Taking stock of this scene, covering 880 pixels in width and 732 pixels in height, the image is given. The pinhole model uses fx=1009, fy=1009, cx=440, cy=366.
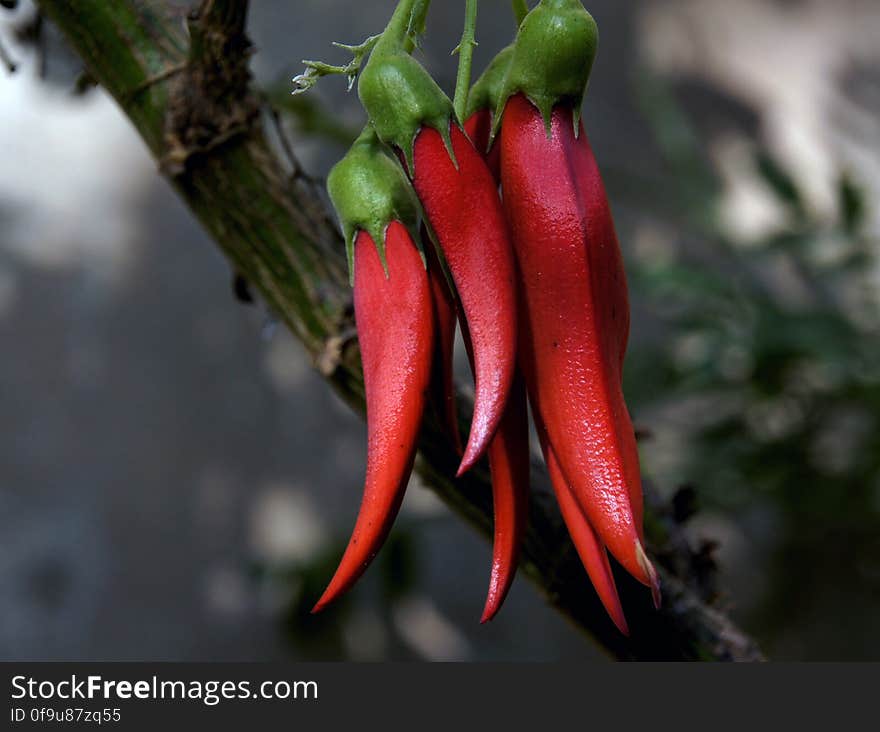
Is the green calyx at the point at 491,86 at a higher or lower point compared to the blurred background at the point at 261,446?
higher

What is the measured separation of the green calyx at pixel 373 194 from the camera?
419mm

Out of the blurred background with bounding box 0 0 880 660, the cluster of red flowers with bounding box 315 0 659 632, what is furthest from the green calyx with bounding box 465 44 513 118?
the blurred background with bounding box 0 0 880 660

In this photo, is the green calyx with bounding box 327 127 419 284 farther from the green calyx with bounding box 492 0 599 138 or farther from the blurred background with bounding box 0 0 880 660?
the blurred background with bounding box 0 0 880 660

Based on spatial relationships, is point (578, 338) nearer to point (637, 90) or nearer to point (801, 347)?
point (801, 347)

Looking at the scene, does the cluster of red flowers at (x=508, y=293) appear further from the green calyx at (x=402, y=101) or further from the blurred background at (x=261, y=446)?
the blurred background at (x=261, y=446)

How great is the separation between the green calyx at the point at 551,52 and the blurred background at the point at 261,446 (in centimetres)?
125

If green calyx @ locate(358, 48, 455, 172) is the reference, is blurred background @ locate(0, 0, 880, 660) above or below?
below

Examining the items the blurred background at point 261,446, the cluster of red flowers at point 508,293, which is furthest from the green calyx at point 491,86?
the blurred background at point 261,446

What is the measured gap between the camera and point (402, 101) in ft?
1.31

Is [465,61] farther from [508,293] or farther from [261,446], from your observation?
[261,446]

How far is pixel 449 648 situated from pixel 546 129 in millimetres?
1659

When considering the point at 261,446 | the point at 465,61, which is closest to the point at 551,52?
the point at 465,61

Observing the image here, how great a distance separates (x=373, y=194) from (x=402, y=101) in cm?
4

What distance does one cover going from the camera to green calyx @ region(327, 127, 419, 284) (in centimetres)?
42
